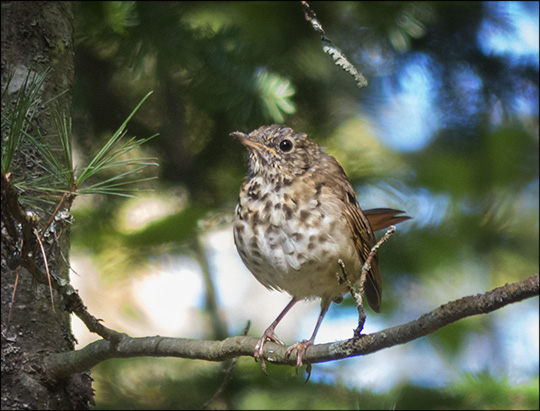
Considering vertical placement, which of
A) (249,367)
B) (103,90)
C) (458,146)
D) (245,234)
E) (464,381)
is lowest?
(464,381)

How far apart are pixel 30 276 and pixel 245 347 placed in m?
0.78

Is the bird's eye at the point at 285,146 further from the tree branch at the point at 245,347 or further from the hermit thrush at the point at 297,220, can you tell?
the tree branch at the point at 245,347

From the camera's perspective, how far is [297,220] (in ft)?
7.20

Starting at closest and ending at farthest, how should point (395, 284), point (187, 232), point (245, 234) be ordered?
point (245, 234) → point (187, 232) → point (395, 284)

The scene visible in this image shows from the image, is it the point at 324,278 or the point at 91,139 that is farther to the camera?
the point at 91,139

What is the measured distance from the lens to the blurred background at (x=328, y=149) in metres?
2.57

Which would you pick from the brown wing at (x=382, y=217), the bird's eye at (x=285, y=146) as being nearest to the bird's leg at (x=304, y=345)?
the brown wing at (x=382, y=217)

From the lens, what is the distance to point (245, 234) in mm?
2240

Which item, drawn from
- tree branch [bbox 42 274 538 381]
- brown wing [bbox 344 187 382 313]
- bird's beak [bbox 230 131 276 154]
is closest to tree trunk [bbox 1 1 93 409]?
tree branch [bbox 42 274 538 381]

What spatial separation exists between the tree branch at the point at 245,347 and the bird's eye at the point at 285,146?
0.78 m

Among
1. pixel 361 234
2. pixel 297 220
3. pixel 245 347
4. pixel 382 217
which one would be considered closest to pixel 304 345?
pixel 245 347

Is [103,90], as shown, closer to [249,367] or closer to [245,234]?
[245,234]

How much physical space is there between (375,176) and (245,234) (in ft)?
2.81

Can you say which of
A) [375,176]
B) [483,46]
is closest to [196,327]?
[375,176]
